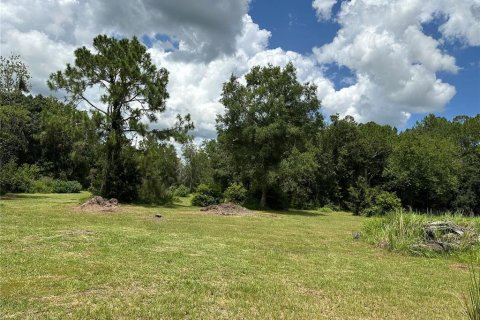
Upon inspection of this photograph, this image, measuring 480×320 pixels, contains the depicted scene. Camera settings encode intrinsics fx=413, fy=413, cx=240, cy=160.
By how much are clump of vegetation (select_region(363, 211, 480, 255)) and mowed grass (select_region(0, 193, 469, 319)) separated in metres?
0.74

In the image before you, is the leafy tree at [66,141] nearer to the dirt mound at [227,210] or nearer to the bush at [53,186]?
the bush at [53,186]

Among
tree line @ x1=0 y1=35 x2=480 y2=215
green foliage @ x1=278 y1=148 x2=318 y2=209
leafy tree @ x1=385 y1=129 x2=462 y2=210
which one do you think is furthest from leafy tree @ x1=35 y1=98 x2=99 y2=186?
leafy tree @ x1=385 y1=129 x2=462 y2=210

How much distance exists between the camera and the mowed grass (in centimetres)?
688

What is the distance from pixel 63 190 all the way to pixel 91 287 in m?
41.2

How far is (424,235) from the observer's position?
15195mm

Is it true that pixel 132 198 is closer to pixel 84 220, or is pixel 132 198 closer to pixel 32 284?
pixel 84 220

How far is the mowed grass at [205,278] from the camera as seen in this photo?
688cm

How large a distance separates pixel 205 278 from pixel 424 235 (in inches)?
388

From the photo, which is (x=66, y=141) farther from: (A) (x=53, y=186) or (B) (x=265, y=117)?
(B) (x=265, y=117)

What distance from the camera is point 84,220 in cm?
1761

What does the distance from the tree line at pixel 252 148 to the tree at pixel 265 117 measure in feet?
0.27

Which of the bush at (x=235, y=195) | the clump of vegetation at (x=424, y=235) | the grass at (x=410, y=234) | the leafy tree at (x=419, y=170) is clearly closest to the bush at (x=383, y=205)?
the leafy tree at (x=419, y=170)

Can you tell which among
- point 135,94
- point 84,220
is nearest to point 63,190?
point 135,94

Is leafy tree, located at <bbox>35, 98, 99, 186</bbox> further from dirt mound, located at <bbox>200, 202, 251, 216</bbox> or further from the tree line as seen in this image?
dirt mound, located at <bbox>200, 202, 251, 216</bbox>
